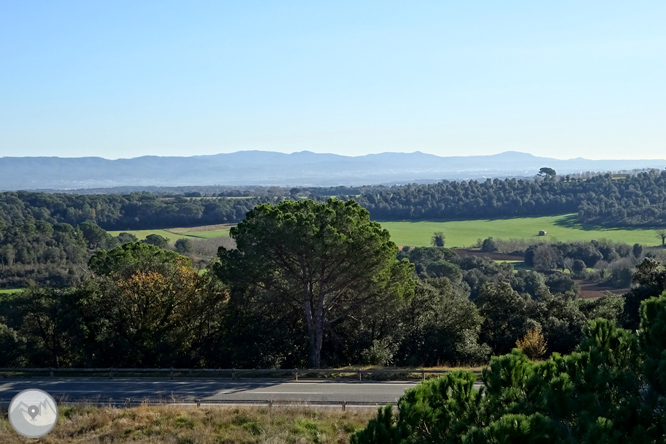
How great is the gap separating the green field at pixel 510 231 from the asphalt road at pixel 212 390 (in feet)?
190

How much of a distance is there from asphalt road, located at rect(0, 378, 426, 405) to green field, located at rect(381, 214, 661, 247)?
57.8 m

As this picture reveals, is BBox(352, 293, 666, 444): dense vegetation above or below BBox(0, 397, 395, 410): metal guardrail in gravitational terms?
above

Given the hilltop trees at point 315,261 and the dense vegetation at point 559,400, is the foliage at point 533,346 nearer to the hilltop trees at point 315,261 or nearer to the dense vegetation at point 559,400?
the hilltop trees at point 315,261

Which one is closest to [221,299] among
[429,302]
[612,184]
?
[429,302]

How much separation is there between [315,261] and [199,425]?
10648mm

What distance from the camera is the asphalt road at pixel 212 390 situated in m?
20.3

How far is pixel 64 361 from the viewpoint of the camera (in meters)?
29.2

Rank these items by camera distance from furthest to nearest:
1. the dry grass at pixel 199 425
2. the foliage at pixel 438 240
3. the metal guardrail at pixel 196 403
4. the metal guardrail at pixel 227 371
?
the foliage at pixel 438 240
the metal guardrail at pixel 227 371
the metal guardrail at pixel 196 403
the dry grass at pixel 199 425

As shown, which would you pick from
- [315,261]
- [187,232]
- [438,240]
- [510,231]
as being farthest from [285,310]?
[510,231]

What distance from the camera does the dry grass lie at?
1491 cm

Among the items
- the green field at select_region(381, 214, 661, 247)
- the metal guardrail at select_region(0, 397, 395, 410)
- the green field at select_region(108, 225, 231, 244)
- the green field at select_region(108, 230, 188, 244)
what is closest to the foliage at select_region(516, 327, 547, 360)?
the metal guardrail at select_region(0, 397, 395, 410)

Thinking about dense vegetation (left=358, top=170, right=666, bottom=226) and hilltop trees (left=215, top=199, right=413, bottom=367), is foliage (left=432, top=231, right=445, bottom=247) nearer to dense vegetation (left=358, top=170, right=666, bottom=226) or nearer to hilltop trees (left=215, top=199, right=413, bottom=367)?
dense vegetation (left=358, top=170, right=666, bottom=226)

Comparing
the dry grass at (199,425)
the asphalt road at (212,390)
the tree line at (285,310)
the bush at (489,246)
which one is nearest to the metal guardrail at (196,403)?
the asphalt road at (212,390)

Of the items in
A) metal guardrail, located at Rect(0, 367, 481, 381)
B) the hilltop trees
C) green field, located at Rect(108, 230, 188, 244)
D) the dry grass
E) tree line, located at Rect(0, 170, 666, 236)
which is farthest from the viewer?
tree line, located at Rect(0, 170, 666, 236)
